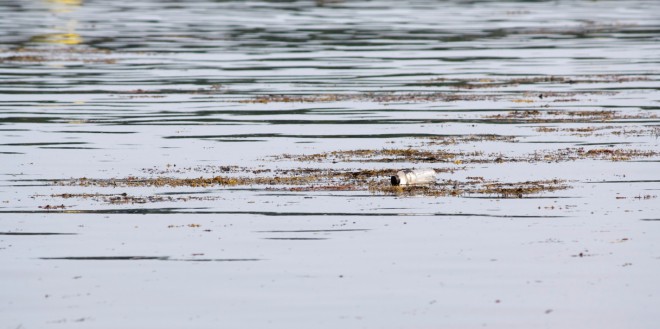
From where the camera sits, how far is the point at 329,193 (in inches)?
876

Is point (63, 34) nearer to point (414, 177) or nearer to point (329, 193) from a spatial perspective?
point (414, 177)

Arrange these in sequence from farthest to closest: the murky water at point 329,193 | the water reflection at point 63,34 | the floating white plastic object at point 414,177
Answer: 1. the water reflection at point 63,34
2. the floating white plastic object at point 414,177
3. the murky water at point 329,193

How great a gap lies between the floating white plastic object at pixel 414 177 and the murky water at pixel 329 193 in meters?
0.33

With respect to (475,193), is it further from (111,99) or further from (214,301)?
(111,99)

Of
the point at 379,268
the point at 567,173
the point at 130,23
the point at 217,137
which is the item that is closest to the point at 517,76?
the point at 217,137

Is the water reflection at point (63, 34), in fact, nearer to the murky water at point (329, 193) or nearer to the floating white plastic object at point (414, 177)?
the murky water at point (329, 193)

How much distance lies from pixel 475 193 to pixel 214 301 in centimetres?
787

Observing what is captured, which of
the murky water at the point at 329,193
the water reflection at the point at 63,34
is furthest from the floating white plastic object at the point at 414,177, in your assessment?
the water reflection at the point at 63,34

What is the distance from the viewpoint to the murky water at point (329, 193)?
14.9 meters

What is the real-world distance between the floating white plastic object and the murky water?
0.33 m

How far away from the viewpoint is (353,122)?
33281 mm

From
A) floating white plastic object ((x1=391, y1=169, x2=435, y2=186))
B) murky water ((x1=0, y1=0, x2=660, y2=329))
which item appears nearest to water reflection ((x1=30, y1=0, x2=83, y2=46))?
murky water ((x1=0, y1=0, x2=660, y2=329))

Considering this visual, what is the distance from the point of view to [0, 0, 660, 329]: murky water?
48.9 ft

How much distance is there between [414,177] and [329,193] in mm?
1411
